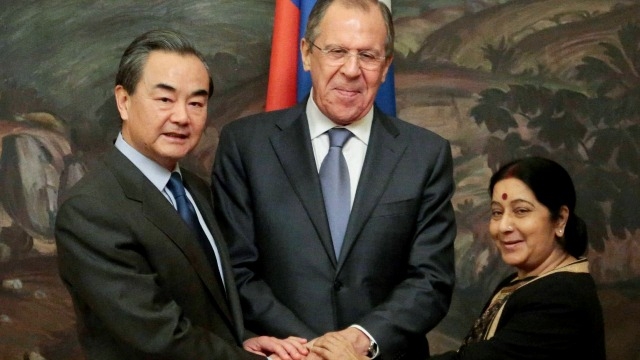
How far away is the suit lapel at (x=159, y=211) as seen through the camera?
2.89 meters

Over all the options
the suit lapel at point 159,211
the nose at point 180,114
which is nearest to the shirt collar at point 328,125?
the nose at point 180,114

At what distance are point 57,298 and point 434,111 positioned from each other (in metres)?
2.09

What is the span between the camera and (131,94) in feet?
9.84

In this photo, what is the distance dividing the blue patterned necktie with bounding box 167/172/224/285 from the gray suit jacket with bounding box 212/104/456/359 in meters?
0.21

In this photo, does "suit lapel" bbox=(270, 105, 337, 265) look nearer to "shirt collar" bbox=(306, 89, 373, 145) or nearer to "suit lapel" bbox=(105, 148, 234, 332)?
"shirt collar" bbox=(306, 89, 373, 145)

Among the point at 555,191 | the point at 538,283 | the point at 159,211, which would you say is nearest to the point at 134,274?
the point at 159,211

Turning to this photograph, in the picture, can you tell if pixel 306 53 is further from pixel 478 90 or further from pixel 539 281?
pixel 478 90

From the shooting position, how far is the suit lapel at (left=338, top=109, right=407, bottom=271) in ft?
10.8

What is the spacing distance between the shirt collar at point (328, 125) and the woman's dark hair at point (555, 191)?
1.84ft

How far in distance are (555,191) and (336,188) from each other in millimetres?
782

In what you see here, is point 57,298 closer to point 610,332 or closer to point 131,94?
point 131,94

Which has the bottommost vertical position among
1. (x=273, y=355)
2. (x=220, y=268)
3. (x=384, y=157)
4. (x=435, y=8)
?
(x=273, y=355)

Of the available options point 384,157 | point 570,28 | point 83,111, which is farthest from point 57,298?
point 570,28

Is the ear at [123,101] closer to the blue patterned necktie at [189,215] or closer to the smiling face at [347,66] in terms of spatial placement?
the blue patterned necktie at [189,215]
